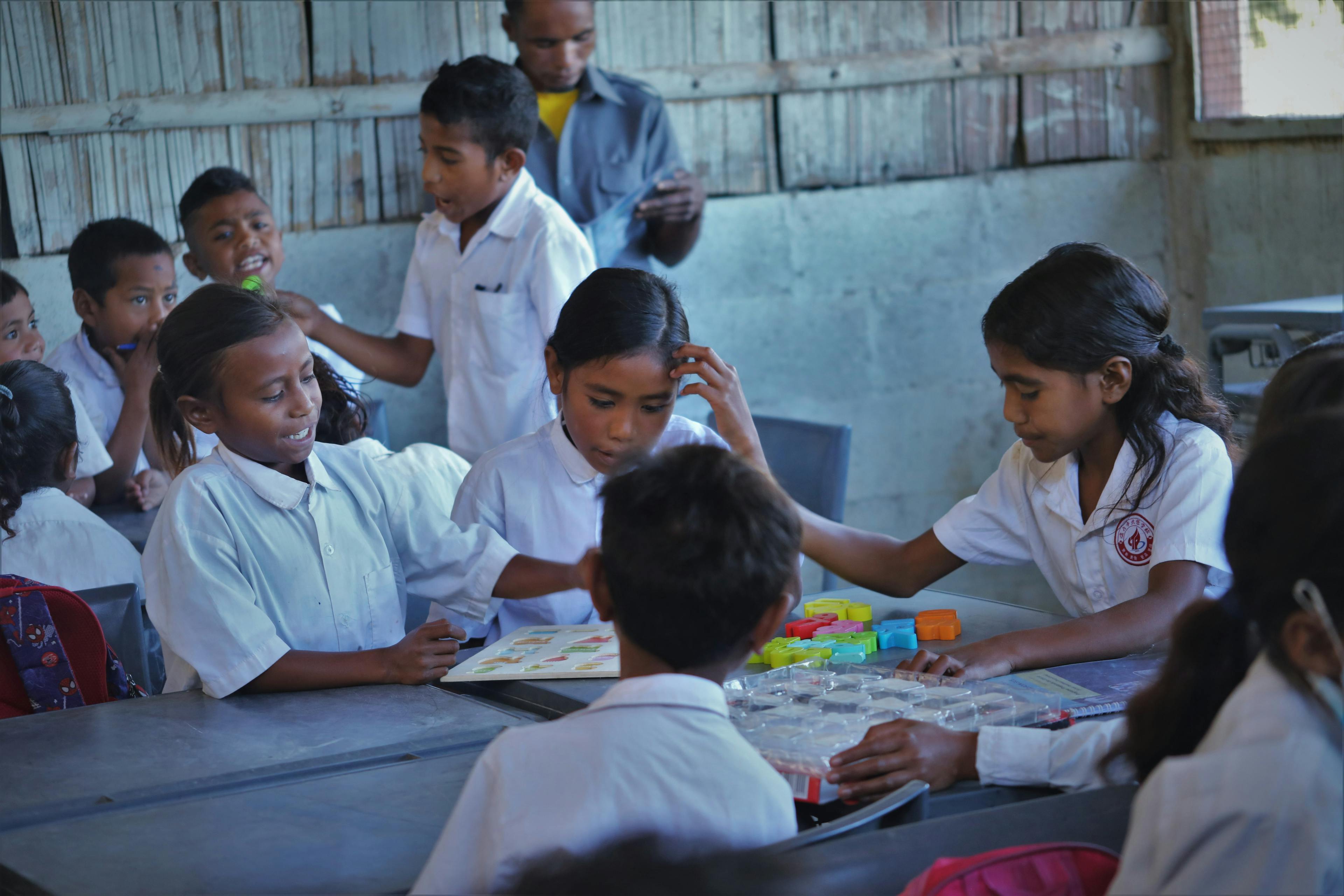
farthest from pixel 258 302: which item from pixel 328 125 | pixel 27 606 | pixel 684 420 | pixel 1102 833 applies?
pixel 328 125

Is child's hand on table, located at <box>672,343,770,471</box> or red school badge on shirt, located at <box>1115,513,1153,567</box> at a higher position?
child's hand on table, located at <box>672,343,770,471</box>

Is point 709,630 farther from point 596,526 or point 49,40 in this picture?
point 49,40

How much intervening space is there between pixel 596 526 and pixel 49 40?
232 cm

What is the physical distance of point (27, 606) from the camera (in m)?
1.98

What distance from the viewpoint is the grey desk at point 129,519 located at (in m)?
2.93

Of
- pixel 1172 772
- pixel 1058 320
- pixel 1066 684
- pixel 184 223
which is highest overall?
pixel 184 223

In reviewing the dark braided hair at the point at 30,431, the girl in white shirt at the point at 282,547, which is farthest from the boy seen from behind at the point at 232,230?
the girl in white shirt at the point at 282,547

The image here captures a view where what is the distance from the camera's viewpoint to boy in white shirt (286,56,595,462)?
335cm

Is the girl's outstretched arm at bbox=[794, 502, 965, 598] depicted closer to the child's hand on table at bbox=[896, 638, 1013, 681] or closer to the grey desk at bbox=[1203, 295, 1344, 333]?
the child's hand on table at bbox=[896, 638, 1013, 681]

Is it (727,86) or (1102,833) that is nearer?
(1102,833)

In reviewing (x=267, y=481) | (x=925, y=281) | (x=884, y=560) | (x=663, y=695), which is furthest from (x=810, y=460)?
(x=663, y=695)

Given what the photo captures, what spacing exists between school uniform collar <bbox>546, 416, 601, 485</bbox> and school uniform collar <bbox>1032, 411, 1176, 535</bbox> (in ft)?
2.53

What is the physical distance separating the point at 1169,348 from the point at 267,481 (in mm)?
1402

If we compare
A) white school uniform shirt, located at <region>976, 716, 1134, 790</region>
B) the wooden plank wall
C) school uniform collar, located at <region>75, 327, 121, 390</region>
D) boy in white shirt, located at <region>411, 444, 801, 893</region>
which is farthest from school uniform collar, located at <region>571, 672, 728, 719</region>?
the wooden plank wall
